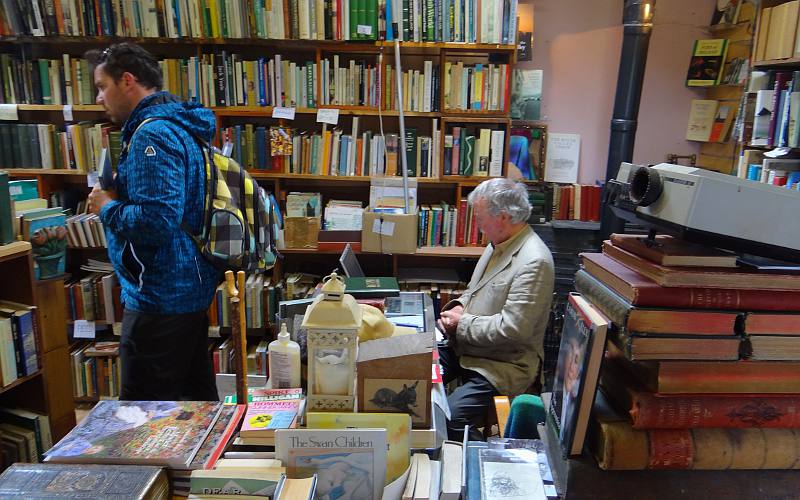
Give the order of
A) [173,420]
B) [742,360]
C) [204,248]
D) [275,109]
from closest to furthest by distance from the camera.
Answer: [742,360] → [173,420] → [204,248] → [275,109]

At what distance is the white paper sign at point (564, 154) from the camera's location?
3.51m

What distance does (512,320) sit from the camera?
2.22m

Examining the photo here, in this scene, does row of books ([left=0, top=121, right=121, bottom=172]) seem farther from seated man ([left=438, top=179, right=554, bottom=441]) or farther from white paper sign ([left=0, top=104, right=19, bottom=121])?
seated man ([left=438, top=179, right=554, bottom=441])

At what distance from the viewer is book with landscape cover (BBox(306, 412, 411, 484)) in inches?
42.3

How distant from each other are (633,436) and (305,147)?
2610 mm

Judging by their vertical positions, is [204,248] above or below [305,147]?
below

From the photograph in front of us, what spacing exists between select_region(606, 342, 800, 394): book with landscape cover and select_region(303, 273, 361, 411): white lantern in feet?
1.67

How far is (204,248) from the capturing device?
1852mm

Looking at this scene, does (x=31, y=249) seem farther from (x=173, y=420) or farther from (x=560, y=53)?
(x=560, y=53)

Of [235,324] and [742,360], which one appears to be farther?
[235,324]

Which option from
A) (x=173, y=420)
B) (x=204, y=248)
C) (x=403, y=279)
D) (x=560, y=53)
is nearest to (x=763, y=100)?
(x=560, y=53)

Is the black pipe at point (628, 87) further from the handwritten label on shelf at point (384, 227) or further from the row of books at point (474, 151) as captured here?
the handwritten label on shelf at point (384, 227)

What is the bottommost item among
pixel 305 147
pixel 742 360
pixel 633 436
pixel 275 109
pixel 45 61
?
pixel 633 436

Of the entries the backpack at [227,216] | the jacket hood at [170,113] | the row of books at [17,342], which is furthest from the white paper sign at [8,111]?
the backpack at [227,216]
